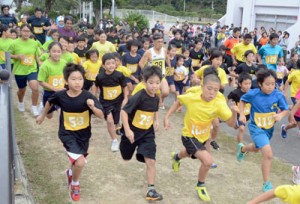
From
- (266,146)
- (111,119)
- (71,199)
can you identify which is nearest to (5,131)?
(71,199)

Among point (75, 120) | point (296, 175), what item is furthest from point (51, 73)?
point (296, 175)

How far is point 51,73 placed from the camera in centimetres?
636

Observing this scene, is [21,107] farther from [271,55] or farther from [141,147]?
[271,55]

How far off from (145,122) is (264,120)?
1599mm

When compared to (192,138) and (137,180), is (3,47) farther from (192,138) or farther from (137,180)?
(192,138)

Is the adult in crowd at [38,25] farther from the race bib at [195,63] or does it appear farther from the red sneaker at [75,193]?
→ the red sneaker at [75,193]

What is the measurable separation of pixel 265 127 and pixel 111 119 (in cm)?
240

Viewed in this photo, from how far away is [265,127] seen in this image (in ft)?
16.8

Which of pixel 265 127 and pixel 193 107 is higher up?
pixel 193 107

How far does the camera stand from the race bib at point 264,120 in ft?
16.8

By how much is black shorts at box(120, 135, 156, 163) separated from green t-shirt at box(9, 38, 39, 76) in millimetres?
3598

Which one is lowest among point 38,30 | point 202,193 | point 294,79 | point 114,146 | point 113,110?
point 202,193

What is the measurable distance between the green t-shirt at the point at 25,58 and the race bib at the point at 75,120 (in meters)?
3.44

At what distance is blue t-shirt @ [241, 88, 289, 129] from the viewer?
5.12 meters
